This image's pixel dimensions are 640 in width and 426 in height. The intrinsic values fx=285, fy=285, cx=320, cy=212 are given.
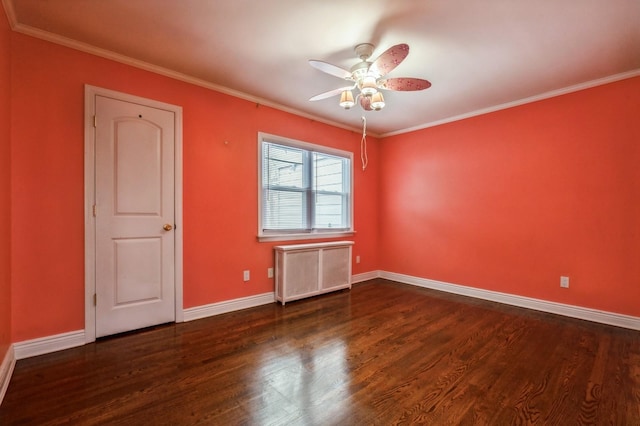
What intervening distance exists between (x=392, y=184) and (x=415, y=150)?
2.16 ft

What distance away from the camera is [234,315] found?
3.07 metres

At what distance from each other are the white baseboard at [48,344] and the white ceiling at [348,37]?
2.33m

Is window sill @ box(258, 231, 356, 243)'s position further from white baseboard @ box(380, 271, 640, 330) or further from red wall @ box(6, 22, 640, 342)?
white baseboard @ box(380, 271, 640, 330)

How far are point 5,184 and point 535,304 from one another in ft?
16.4

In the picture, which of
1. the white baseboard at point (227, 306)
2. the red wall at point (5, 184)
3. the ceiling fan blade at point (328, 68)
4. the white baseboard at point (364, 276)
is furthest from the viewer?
the white baseboard at point (364, 276)

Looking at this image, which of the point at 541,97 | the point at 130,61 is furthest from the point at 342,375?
the point at 541,97

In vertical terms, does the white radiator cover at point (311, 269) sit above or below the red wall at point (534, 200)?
below

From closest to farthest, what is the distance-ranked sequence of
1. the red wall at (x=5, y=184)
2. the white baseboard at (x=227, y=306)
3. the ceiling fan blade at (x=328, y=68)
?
1. the red wall at (x=5, y=184)
2. the ceiling fan blade at (x=328, y=68)
3. the white baseboard at (x=227, y=306)

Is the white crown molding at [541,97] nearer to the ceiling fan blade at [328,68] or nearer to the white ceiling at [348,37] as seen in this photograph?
the white ceiling at [348,37]

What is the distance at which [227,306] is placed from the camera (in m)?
3.16

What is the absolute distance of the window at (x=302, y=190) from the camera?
3.55m

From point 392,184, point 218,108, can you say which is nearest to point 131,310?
point 218,108

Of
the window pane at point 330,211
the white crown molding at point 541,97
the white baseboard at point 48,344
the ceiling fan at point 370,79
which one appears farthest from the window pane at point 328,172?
the white baseboard at point 48,344

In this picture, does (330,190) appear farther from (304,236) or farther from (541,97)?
(541,97)
